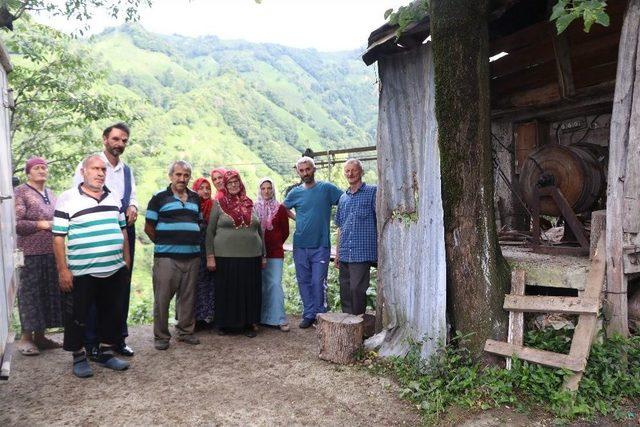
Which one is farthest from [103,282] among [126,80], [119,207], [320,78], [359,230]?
[320,78]

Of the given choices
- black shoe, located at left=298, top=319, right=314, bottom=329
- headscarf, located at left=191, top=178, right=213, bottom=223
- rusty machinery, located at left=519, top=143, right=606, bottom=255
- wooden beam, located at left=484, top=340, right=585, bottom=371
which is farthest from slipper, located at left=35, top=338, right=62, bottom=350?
rusty machinery, located at left=519, top=143, right=606, bottom=255

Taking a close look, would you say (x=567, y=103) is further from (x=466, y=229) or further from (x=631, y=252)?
(x=466, y=229)

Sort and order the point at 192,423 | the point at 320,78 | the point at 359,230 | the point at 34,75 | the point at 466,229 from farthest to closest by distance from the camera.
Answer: the point at 320,78, the point at 34,75, the point at 359,230, the point at 466,229, the point at 192,423

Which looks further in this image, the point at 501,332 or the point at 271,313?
the point at 271,313

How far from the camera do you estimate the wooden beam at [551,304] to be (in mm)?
3564

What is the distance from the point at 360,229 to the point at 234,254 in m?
1.37

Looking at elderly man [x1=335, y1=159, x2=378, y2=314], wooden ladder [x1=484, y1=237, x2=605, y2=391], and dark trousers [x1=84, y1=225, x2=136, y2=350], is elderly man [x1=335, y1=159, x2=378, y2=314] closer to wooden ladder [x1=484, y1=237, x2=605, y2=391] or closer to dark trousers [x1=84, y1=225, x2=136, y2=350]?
wooden ladder [x1=484, y1=237, x2=605, y2=391]

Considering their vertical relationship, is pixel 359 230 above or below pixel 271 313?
above

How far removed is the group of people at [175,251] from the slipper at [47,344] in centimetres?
1

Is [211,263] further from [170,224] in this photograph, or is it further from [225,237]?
[170,224]

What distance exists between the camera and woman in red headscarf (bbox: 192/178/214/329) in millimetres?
5219

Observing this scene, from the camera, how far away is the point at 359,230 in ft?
16.3

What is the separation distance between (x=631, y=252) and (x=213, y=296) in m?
4.09

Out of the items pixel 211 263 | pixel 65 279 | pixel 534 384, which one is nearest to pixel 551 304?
pixel 534 384
